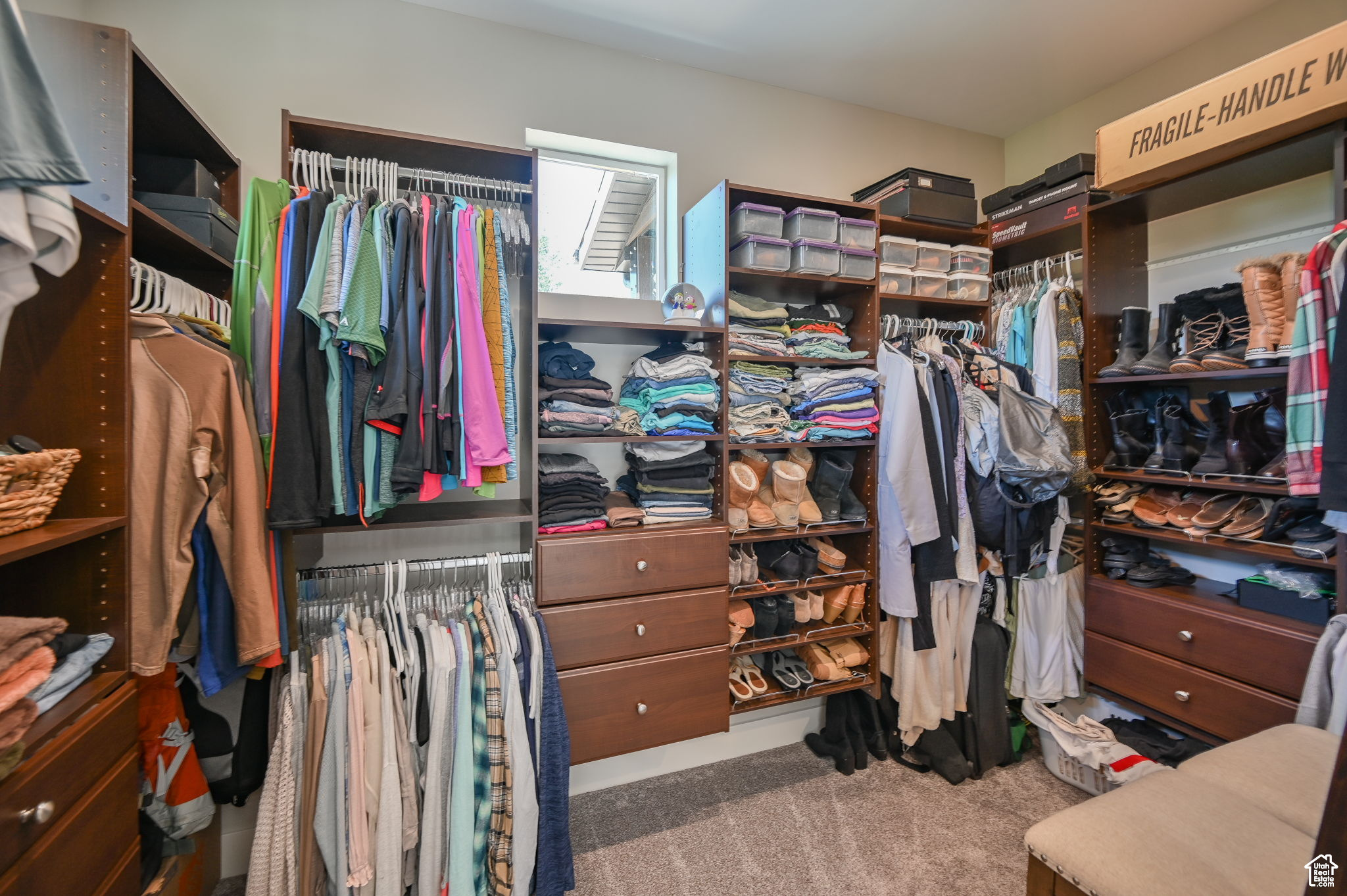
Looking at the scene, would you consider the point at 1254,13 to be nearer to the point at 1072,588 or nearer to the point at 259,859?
the point at 1072,588

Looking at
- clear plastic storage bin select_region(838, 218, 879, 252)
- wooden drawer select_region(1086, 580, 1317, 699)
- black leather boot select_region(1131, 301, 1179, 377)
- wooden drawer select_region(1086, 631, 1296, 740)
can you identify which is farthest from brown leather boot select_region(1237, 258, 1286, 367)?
clear plastic storage bin select_region(838, 218, 879, 252)

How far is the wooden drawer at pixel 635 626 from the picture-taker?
68.0 inches

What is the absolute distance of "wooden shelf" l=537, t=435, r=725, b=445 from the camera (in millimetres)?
1790

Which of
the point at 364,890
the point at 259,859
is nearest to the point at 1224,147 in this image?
the point at 364,890

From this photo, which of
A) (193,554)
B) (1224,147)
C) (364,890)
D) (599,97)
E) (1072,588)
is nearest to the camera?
(193,554)

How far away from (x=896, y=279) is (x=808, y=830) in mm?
2179

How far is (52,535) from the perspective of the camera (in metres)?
0.91

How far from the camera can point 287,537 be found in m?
1.40

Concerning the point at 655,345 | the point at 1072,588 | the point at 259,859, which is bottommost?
the point at 259,859

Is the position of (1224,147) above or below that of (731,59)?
below

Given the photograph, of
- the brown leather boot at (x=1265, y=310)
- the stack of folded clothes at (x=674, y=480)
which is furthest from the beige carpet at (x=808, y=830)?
the brown leather boot at (x=1265, y=310)

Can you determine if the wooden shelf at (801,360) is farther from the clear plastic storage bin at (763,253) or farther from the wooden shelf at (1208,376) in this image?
the wooden shelf at (1208,376)

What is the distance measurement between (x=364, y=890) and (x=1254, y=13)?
13.2ft

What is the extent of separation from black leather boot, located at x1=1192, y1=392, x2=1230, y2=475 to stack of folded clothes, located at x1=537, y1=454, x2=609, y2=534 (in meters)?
2.09
